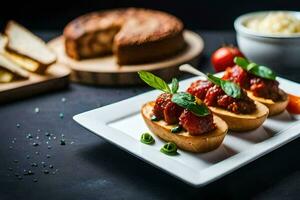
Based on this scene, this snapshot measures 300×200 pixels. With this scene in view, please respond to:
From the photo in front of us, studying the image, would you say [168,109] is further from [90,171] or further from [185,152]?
[90,171]

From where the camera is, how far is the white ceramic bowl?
3852 millimetres

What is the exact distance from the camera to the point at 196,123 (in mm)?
2801

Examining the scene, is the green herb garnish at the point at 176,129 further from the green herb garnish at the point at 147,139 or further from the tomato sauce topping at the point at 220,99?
the tomato sauce topping at the point at 220,99

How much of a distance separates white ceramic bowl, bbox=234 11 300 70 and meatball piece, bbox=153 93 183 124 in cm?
118

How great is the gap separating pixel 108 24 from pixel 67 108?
3.51 ft

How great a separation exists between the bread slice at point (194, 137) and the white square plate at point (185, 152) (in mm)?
34

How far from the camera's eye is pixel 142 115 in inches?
123

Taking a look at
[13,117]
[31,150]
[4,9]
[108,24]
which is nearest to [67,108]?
[13,117]

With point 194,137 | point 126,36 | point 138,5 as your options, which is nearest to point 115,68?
point 126,36

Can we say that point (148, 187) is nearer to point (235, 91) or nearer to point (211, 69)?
point (235, 91)

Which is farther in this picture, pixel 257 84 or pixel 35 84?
pixel 35 84

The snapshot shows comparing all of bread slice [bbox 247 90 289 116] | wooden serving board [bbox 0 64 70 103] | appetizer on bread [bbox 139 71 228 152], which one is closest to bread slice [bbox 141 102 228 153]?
appetizer on bread [bbox 139 71 228 152]

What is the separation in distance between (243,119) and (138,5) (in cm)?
266

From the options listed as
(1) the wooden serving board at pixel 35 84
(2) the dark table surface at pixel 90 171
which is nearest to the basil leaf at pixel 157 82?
(2) the dark table surface at pixel 90 171
